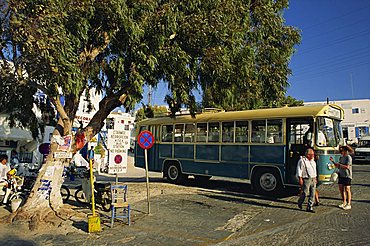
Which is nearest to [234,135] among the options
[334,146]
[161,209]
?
[334,146]

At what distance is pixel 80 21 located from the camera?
8.02 metres

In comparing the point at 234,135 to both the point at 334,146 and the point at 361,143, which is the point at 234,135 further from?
the point at 361,143

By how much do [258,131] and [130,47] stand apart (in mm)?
6069

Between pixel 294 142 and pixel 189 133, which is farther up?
pixel 189 133

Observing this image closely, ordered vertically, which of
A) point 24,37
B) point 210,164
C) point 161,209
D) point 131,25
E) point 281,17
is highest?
point 281,17

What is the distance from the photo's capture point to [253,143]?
41.6 feet

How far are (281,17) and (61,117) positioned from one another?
28.4 ft

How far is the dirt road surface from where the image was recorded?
282 inches

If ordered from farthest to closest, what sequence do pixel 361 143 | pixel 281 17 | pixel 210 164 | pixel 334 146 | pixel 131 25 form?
pixel 361 143 < pixel 210 164 < pixel 281 17 < pixel 334 146 < pixel 131 25

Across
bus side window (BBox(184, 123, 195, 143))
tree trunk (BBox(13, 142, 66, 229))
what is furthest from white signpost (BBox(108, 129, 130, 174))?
bus side window (BBox(184, 123, 195, 143))

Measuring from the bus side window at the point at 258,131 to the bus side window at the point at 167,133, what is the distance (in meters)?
4.66

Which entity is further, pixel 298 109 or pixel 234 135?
pixel 234 135

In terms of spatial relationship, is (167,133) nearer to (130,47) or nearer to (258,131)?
(258,131)

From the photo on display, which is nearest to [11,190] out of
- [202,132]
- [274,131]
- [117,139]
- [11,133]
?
[117,139]
